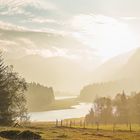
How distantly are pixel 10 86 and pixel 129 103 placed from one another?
90.3 m

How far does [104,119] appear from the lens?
6998 inches

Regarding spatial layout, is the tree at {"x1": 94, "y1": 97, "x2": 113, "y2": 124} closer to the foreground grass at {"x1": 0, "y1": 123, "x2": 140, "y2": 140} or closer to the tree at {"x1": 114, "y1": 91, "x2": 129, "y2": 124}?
the tree at {"x1": 114, "y1": 91, "x2": 129, "y2": 124}

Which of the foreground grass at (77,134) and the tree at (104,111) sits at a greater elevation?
the tree at (104,111)

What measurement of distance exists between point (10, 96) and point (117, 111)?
8785 centimetres

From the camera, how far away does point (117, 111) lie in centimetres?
17362

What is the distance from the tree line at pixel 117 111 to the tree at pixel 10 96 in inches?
2961

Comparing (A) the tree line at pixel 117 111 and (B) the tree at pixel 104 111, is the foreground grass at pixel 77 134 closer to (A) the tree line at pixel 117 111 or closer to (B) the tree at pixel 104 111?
(A) the tree line at pixel 117 111

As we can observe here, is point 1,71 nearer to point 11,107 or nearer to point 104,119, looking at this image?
point 11,107

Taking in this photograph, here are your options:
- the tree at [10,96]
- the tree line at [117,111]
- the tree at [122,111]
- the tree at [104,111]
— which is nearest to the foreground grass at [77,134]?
the tree at [10,96]

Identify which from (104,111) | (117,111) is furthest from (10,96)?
(104,111)

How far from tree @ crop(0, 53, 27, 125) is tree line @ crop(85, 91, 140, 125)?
75.2 meters

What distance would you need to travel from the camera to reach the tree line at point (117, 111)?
170250 millimetres

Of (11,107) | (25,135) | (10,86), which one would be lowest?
(25,135)

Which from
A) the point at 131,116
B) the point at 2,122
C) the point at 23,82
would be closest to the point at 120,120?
the point at 131,116
